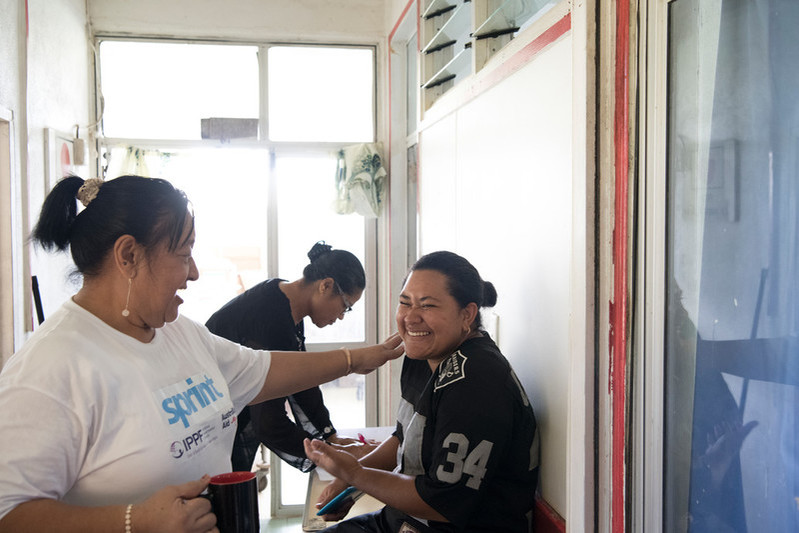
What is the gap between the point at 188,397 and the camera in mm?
1304

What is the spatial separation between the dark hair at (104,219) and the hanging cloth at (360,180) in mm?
2602

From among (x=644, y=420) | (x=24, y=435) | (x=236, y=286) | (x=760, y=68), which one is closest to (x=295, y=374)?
(x=24, y=435)

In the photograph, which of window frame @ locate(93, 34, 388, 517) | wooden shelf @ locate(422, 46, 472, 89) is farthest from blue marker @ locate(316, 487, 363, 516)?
window frame @ locate(93, 34, 388, 517)

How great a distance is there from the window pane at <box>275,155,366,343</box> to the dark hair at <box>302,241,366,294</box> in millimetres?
1477

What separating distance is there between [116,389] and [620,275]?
98 cm

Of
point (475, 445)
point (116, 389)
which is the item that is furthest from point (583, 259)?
point (116, 389)

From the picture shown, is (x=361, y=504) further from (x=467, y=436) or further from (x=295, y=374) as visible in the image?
(x=467, y=436)

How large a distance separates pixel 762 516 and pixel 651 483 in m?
0.27

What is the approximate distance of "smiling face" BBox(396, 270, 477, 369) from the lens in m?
1.76

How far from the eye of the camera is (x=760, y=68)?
909mm

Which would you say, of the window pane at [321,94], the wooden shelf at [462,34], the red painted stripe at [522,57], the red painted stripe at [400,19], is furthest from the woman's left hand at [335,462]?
the window pane at [321,94]

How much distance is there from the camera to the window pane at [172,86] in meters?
3.87

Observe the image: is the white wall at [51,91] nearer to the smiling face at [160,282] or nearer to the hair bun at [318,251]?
the hair bun at [318,251]

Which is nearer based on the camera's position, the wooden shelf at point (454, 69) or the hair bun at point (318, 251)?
the wooden shelf at point (454, 69)
